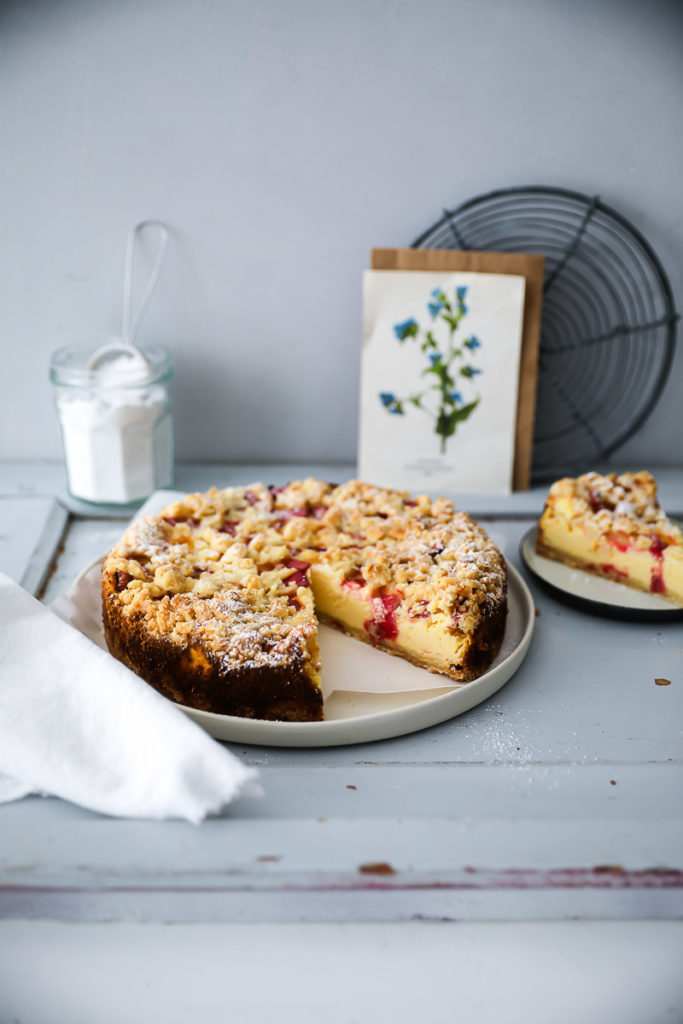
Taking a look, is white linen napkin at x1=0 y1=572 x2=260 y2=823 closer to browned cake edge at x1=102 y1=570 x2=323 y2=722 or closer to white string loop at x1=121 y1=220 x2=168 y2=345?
browned cake edge at x1=102 y1=570 x2=323 y2=722

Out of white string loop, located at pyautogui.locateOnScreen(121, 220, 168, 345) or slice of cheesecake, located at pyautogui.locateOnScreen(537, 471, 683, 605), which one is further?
A: white string loop, located at pyautogui.locateOnScreen(121, 220, 168, 345)

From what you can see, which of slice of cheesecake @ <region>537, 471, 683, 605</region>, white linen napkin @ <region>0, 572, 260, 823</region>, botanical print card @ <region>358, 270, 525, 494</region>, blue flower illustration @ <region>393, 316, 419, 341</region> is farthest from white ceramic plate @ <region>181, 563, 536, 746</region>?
blue flower illustration @ <region>393, 316, 419, 341</region>

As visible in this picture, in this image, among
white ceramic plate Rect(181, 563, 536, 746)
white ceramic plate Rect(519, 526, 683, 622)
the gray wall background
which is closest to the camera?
white ceramic plate Rect(181, 563, 536, 746)

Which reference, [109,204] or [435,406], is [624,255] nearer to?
[435,406]

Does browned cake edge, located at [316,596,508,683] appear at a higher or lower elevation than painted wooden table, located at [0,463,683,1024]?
higher

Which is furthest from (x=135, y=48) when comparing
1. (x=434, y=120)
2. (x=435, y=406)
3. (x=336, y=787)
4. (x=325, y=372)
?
(x=336, y=787)

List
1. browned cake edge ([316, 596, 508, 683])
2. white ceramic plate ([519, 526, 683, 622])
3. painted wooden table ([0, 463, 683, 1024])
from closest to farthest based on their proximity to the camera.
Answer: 1. painted wooden table ([0, 463, 683, 1024])
2. browned cake edge ([316, 596, 508, 683])
3. white ceramic plate ([519, 526, 683, 622])

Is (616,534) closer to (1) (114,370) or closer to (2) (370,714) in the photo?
(2) (370,714)
